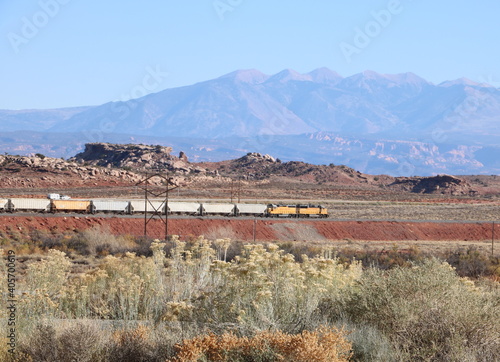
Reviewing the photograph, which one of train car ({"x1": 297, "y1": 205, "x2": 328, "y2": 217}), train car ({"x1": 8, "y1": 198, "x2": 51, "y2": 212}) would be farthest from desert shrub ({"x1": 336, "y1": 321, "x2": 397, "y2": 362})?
train car ({"x1": 297, "y1": 205, "x2": 328, "y2": 217})

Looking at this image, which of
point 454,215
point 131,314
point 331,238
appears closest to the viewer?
point 131,314

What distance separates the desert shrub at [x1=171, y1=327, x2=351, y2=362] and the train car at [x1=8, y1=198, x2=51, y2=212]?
1958 inches

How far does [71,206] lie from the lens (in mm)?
56531

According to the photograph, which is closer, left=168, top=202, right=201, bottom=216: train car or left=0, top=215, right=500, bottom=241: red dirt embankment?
left=0, top=215, right=500, bottom=241: red dirt embankment

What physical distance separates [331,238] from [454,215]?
30.8 metres

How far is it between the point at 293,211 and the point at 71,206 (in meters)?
23.6

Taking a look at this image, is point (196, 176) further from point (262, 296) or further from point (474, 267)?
point (262, 296)

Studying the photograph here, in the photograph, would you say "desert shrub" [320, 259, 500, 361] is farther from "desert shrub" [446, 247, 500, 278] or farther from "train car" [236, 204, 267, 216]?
"train car" [236, 204, 267, 216]

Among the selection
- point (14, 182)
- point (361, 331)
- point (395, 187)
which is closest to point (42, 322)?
point (361, 331)

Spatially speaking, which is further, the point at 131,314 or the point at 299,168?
the point at 299,168

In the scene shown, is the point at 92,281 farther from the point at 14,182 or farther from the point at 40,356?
the point at 14,182

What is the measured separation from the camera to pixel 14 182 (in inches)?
3979

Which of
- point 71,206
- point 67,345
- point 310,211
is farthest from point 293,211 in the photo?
point 67,345

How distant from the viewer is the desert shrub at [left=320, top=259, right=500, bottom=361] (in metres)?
9.64
